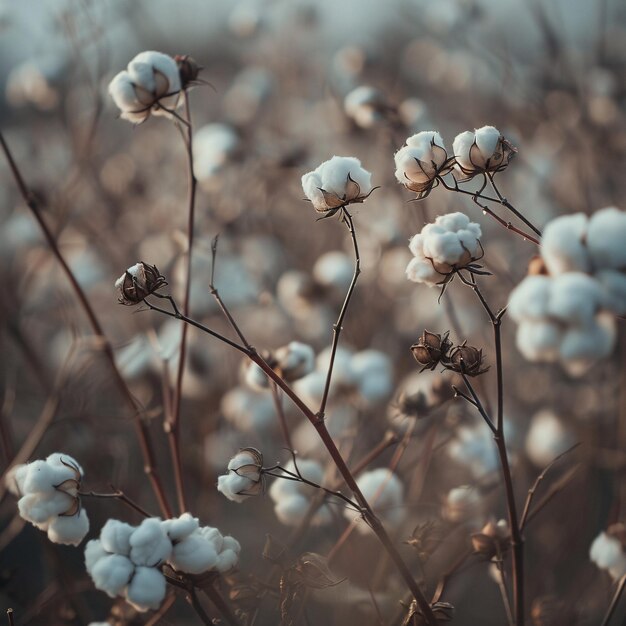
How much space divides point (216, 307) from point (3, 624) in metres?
0.73


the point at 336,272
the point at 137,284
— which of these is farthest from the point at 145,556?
the point at 336,272

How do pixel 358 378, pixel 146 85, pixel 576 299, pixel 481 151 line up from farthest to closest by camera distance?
pixel 358 378
pixel 146 85
pixel 481 151
pixel 576 299

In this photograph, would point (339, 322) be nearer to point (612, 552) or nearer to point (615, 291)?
point (615, 291)

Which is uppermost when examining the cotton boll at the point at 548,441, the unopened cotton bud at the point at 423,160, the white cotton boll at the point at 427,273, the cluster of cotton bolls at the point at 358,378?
the cotton boll at the point at 548,441

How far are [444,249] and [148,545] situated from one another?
369 millimetres

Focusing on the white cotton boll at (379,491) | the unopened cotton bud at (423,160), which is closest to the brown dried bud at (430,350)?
the unopened cotton bud at (423,160)

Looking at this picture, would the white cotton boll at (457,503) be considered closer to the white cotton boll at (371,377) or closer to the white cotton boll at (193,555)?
the white cotton boll at (371,377)

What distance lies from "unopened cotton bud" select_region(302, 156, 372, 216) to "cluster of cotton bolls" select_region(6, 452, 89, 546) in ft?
1.21

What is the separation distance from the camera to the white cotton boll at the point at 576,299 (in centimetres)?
52

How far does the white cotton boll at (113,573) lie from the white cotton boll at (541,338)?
1.26ft

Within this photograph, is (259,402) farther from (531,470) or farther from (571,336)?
(571,336)

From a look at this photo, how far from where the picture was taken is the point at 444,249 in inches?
26.2

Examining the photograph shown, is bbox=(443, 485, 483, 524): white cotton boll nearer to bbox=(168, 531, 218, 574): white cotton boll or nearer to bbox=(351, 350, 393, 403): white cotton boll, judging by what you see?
bbox=(351, 350, 393, 403): white cotton boll

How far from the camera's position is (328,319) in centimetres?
182
